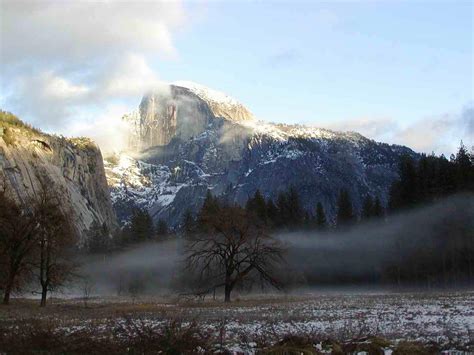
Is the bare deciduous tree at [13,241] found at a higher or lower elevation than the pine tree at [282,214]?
lower

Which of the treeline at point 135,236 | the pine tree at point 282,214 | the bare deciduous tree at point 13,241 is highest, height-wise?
the pine tree at point 282,214

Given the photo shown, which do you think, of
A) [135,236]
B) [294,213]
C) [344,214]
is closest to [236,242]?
[294,213]

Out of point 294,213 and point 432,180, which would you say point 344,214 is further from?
point 432,180

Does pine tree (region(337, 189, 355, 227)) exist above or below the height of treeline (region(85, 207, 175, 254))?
above

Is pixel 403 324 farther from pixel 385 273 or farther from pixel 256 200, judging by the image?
pixel 256 200

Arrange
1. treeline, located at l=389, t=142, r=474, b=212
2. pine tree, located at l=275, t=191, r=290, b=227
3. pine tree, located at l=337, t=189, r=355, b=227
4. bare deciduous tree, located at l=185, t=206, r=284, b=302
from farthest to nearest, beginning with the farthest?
pine tree, located at l=337, t=189, r=355, b=227, pine tree, located at l=275, t=191, r=290, b=227, treeline, located at l=389, t=142, r=474, b=212, bare deciduous tree, located at l=185, t=206, r=284, b=302

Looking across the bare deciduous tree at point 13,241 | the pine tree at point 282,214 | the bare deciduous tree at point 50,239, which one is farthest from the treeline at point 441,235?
the bare deciduous tree at point 13,241

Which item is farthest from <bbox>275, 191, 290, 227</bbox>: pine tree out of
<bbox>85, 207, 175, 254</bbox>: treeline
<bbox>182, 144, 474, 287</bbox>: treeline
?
<bbox>85, 207, 175, 254</bbox>: treeline

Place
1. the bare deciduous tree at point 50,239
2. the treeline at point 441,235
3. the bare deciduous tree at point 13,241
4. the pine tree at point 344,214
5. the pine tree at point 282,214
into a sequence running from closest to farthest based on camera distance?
the bare deciduous tree at point 13,241 → the bare deciduous tree at point 50,239 → the treeline at point 441,235 → the pine tree at point 282,214 → the pine tree at point 344,214

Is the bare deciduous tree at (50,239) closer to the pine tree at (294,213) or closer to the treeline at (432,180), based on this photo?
the treeline at (432,180)

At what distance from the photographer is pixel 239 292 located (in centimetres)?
6619

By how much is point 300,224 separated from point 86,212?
377ft

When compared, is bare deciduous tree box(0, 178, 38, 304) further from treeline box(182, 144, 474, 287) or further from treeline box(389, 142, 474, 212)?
treeline box(389, 142, 474, 212)

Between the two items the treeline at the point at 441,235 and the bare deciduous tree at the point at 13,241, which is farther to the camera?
the treeline at the point at 441,235
